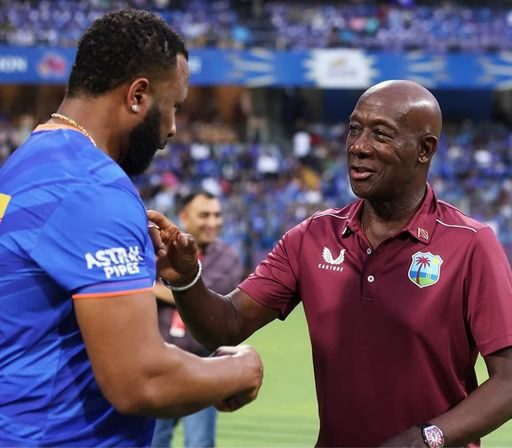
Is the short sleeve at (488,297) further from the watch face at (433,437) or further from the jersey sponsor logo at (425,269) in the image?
the watch face at (433,437)

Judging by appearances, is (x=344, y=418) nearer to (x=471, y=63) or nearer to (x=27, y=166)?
(x=27, y=166)

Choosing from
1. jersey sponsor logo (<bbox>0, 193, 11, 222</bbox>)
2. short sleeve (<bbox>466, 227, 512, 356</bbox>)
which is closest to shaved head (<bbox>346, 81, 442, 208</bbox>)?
short sleeve (<bbox>466, 227, 512, 356</bbox>)

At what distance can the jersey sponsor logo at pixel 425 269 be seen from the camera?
10.8 ft

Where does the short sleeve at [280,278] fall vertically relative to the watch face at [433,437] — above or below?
above

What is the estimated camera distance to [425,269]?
3.32m

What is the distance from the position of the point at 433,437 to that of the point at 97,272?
1288 millimetres

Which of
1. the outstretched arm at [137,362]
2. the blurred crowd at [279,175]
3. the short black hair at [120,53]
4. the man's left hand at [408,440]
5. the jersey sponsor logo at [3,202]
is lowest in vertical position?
the blurred crowd at [279,175]

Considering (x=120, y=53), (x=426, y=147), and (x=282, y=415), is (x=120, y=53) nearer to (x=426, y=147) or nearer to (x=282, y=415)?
(x=426, y=147)

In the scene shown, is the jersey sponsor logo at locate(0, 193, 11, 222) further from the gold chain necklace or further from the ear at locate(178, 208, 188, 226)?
the ear at locate(178, 208, 188, 226)

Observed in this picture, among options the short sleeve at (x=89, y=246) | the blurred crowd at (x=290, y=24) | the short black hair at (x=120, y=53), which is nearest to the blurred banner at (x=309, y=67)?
the blurred crowd at (x=290, y=24)

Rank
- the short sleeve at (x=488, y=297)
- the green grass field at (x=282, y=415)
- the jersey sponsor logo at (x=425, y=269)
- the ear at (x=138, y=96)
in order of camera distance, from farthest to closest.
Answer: the green grass field at (x=282, y=415), the jersey sponsor logo at (x=425, y=269), the short sleeve at (x=488, y=297), the ear at (x=138, y=96)

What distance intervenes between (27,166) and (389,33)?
25385 millimetres

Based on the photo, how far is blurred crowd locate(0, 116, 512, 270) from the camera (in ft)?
69.8

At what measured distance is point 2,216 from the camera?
2.47m
